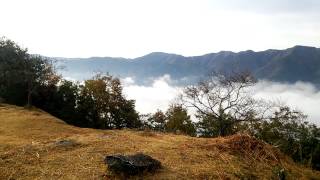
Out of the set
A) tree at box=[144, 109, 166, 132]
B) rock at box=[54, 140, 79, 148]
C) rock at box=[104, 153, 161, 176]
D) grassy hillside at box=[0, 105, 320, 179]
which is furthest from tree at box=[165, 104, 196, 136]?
rock at box=[104, 153, 161, 176]

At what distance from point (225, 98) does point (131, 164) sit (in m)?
29.2

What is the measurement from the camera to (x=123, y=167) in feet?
40.6

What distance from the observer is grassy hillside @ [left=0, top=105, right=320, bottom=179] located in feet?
42.2

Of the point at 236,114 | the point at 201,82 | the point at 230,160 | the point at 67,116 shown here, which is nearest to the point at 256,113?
the point at 236,114

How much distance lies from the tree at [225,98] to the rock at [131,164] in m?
27.9

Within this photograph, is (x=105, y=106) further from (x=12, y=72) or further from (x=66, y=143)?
(x=66, y=143)

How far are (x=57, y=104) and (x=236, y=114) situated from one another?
59.7ft

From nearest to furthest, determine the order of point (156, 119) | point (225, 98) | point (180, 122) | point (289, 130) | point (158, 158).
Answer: point (158, 158)
point (225, 98)
point (289, 130)
point (180, 122)
point (156, 119)

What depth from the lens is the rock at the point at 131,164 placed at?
1234cm

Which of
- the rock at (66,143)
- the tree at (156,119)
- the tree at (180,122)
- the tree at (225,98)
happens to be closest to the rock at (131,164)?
the rock at (66,143)

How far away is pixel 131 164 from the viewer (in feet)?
40.5

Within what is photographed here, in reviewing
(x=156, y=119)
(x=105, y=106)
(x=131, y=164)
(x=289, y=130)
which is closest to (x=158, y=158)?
(x=131, y=164)

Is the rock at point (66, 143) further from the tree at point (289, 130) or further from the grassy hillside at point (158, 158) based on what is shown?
the tree at point (289, 130)

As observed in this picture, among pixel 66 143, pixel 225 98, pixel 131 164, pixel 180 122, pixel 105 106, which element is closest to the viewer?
pixel 131 164
